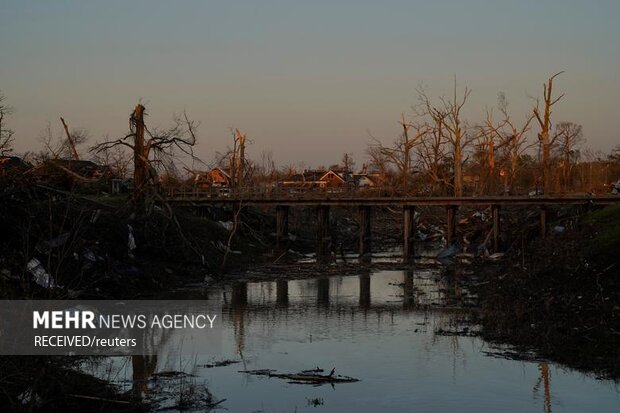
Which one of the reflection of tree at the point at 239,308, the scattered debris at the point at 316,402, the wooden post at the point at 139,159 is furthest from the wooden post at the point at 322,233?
the scattered debris at the point at 316,402

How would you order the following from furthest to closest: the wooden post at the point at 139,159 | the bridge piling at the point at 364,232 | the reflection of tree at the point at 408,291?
the bridge piling at the point at 364,232 → the wooden post at the point at 139,159 → the reflection of tree at the point at 408,291

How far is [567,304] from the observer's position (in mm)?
16078

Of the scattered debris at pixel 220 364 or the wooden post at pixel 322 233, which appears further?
the wooden post at pixel 322 233

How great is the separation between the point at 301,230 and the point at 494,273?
81.3ft

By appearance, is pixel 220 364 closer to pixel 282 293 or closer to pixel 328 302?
pixel 328 302

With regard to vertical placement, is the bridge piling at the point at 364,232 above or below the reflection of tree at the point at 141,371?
above

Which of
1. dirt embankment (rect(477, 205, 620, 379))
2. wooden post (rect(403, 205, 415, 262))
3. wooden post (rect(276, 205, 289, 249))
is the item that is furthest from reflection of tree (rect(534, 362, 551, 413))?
wooden post (rect(276, 205, 289, 249))

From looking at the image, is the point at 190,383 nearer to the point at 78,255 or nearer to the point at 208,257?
the point at 78,255

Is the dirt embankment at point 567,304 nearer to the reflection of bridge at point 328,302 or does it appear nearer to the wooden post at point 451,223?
the reflection of bridge at point 328,302

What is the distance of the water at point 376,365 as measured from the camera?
34.7 feet

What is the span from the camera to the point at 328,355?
1384 centimetres

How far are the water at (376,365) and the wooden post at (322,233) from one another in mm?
17653

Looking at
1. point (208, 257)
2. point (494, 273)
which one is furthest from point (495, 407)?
point (208, 257)

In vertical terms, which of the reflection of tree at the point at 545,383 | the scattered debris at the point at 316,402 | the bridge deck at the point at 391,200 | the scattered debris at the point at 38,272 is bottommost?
the scattered debris at the point at 316,402
